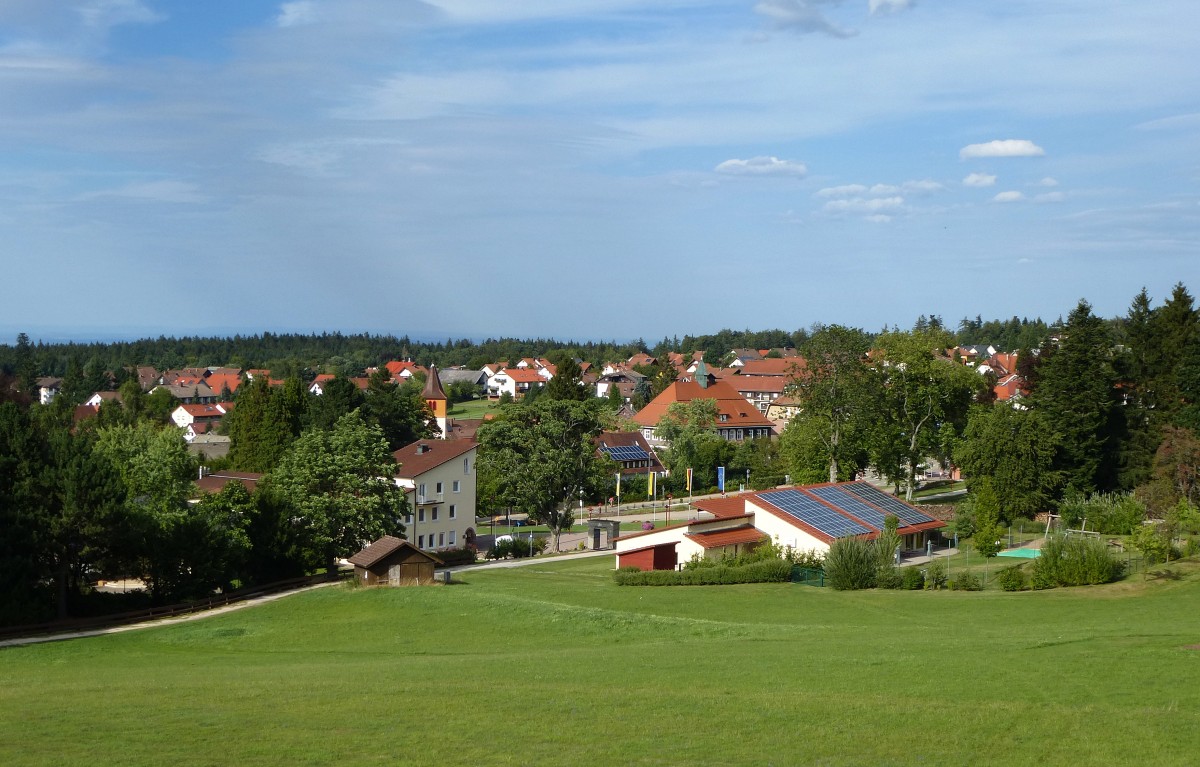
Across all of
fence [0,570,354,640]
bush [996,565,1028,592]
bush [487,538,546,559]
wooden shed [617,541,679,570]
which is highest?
bush [996,565,1028,592]

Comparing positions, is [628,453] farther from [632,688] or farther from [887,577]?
[632,688]

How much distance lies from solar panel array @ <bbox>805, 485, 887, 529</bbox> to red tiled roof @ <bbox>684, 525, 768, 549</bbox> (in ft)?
18.8

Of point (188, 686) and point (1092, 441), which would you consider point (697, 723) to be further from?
point (1092, 441)

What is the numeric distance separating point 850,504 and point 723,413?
61681mm

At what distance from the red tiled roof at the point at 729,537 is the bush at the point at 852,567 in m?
8.06

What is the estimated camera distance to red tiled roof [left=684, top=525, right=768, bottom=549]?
51.4m

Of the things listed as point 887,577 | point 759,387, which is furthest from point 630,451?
point 759,387

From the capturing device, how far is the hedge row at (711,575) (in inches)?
1780

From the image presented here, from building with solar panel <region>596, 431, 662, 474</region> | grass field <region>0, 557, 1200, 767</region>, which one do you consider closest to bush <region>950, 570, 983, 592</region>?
grass field <region>0, 557, 1200, 767</region>

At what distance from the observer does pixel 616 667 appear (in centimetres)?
2492

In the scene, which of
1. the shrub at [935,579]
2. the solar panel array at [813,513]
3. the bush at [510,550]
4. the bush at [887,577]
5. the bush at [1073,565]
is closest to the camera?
the bush at [1073,565]

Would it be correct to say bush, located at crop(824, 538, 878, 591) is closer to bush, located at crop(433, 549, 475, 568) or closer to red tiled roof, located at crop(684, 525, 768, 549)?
red tiled roof, located at crop(684, 525, 768, 549)

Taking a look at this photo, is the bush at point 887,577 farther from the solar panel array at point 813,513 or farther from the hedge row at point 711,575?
the solar panel array at point 813,513

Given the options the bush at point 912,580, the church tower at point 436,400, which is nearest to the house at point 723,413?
the church tower at point 436,400
